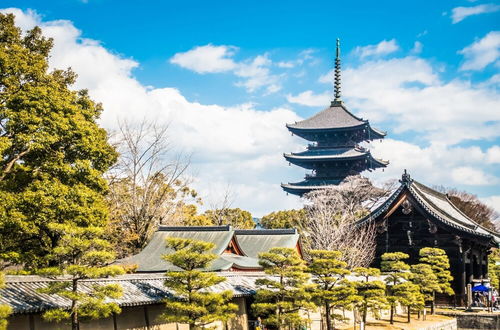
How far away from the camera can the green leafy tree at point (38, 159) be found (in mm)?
22391

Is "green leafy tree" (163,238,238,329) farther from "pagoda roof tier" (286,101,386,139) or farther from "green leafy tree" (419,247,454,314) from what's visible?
"pagoda roof tier" (286,101,386,139)

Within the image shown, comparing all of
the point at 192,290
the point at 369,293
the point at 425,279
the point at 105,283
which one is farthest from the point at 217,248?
the point at 105,283

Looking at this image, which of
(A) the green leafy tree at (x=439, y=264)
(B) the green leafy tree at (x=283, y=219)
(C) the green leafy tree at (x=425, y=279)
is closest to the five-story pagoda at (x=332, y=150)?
(B) the green leafy tree at (x=283, y=219)

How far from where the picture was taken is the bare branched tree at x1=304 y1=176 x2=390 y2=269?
44.0 m

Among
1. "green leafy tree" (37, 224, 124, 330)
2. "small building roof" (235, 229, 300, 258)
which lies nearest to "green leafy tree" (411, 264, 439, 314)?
"small building roof" (235, 229, 300, 258)

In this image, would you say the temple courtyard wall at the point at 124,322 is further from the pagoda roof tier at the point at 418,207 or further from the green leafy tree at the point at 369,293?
the pagoda roof tier at the point at 418,207

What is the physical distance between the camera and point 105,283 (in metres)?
20.2

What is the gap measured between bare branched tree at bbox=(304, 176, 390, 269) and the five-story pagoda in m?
4.37

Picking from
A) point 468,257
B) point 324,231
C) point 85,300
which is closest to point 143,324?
point 85,300

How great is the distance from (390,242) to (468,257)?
19.2ft

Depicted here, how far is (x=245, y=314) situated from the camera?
26219 mm

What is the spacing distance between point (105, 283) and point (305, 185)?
45.8m

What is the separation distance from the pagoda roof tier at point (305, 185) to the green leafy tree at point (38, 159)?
39546 millimetres

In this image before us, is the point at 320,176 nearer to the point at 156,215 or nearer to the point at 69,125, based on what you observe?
the point at 156,215
